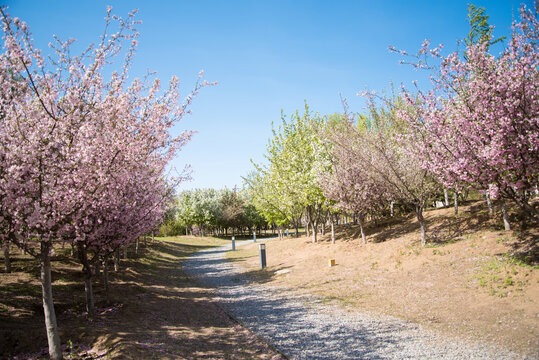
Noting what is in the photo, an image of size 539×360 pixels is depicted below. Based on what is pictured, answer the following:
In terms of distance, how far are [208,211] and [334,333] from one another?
55.0 m

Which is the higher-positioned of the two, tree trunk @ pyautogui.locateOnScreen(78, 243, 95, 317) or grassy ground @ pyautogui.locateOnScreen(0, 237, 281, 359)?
tree trunk @ pyautogui.locateOnScreen(78, 243, 95, 317)

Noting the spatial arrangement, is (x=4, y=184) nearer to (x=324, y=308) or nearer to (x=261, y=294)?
(x=324, y=308)

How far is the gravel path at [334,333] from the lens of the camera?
20.0ft

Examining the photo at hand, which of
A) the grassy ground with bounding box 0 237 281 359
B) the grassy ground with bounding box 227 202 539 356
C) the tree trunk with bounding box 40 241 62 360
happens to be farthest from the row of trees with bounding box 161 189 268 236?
the tree trunk with bounding box 40 241 62 360

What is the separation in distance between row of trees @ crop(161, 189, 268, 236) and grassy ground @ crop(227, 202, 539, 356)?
4187 cm

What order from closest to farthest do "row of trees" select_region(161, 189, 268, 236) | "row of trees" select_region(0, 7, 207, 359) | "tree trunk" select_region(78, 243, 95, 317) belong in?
"row of trees" select_region(0, 7, 207, 359)
"tree trunk" select_region(78, 243, 95, 317)
"row of trees" select_region(161, 189, 268, 236)

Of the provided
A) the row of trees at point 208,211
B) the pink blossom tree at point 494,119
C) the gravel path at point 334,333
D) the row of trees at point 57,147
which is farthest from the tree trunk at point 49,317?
the row of trees at point 208,211

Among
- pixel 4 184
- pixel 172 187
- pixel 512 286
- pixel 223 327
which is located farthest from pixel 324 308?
pixel 4 184

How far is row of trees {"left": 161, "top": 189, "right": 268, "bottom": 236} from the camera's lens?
61281 mm

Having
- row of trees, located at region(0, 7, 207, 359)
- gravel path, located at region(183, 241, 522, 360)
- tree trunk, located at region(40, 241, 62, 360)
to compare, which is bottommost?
gravel path, located at region(183, 241, 522, 360)

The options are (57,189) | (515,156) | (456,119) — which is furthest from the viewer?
(456,119)

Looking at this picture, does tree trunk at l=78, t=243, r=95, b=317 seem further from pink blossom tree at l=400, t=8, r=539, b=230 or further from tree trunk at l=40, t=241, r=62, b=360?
pink blossom tree at l=400, t=8, r=539, b=230

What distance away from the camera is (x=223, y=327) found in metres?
8.77

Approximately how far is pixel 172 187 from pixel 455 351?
920cm
